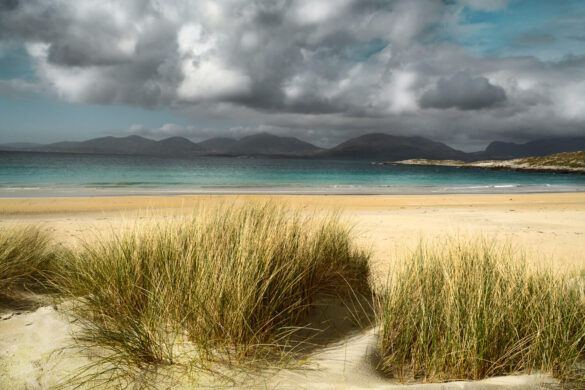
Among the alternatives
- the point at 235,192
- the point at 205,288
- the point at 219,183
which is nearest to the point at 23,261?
the point at 205,288

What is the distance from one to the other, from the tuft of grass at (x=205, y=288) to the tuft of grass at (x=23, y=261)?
14.2 inches

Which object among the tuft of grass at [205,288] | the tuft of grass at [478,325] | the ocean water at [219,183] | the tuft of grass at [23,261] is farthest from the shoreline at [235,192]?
the tuft of grass at [478,325]

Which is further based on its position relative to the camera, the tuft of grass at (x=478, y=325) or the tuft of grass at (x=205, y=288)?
the tuft of grass at (x=205, y=288)

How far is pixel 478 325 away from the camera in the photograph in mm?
2480

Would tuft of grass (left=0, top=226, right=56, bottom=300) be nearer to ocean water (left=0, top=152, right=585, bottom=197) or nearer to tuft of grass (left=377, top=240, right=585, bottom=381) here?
tuft of grass (left=377, top=240, right=585, bottom=381)

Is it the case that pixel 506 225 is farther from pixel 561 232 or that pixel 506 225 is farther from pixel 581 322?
pixel 581 322

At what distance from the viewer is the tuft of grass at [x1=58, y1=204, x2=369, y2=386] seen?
2488mm

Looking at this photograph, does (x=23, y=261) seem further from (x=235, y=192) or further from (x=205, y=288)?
(x=235, y=192)

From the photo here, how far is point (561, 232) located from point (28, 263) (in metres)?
12.0

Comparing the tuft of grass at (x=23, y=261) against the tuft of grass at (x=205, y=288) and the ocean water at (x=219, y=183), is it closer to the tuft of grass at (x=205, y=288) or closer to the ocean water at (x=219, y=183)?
the tuft of grass at (x=205, y=288)

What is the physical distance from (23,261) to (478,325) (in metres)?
4.93

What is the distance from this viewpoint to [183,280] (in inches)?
118

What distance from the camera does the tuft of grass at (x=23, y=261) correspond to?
3729 millimetres

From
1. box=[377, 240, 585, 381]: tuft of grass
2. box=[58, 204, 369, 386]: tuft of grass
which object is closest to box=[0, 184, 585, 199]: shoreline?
box=[58, 204, 369, 386]: tuft of grass
